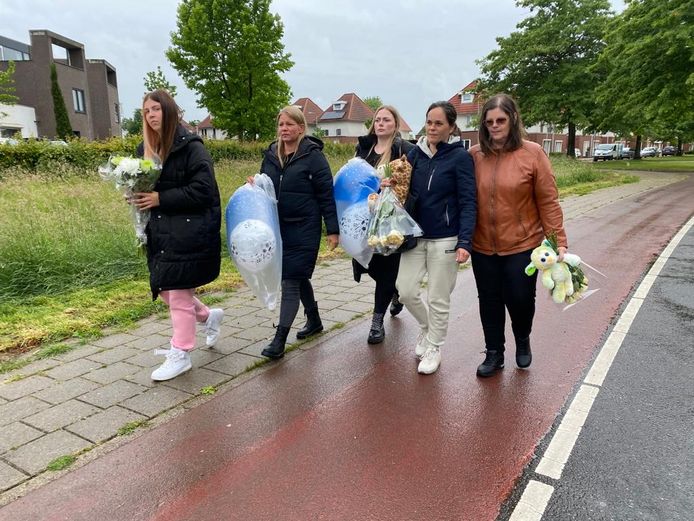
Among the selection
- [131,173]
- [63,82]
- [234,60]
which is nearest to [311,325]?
[131,173]

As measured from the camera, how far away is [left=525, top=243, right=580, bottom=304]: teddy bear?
3.67m

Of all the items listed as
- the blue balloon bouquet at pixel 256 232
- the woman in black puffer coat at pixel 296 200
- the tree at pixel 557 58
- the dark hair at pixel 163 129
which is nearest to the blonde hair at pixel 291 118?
the woman in black puffer coat at pixel 296 200

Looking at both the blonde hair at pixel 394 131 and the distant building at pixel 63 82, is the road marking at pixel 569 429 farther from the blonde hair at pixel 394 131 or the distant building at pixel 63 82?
the distant building at pixel 63 82

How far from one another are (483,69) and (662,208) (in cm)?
2388

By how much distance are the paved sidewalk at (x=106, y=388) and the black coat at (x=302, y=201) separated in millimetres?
890

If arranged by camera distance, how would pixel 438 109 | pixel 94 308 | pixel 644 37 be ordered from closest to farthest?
pixel 438 109 < pixel 94 308 < pixel 644 37

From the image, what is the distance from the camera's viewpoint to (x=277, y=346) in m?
4.47

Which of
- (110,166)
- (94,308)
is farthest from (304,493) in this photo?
(94,308)

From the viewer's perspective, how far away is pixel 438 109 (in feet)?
12.5

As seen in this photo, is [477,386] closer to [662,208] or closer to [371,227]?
[371,227]

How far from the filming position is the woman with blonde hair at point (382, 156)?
4.46 metres

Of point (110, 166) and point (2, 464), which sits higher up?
point (110, 166)

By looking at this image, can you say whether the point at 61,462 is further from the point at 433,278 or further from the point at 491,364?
the point at 491,364

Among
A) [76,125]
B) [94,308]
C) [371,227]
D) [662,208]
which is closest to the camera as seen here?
[371,227]
